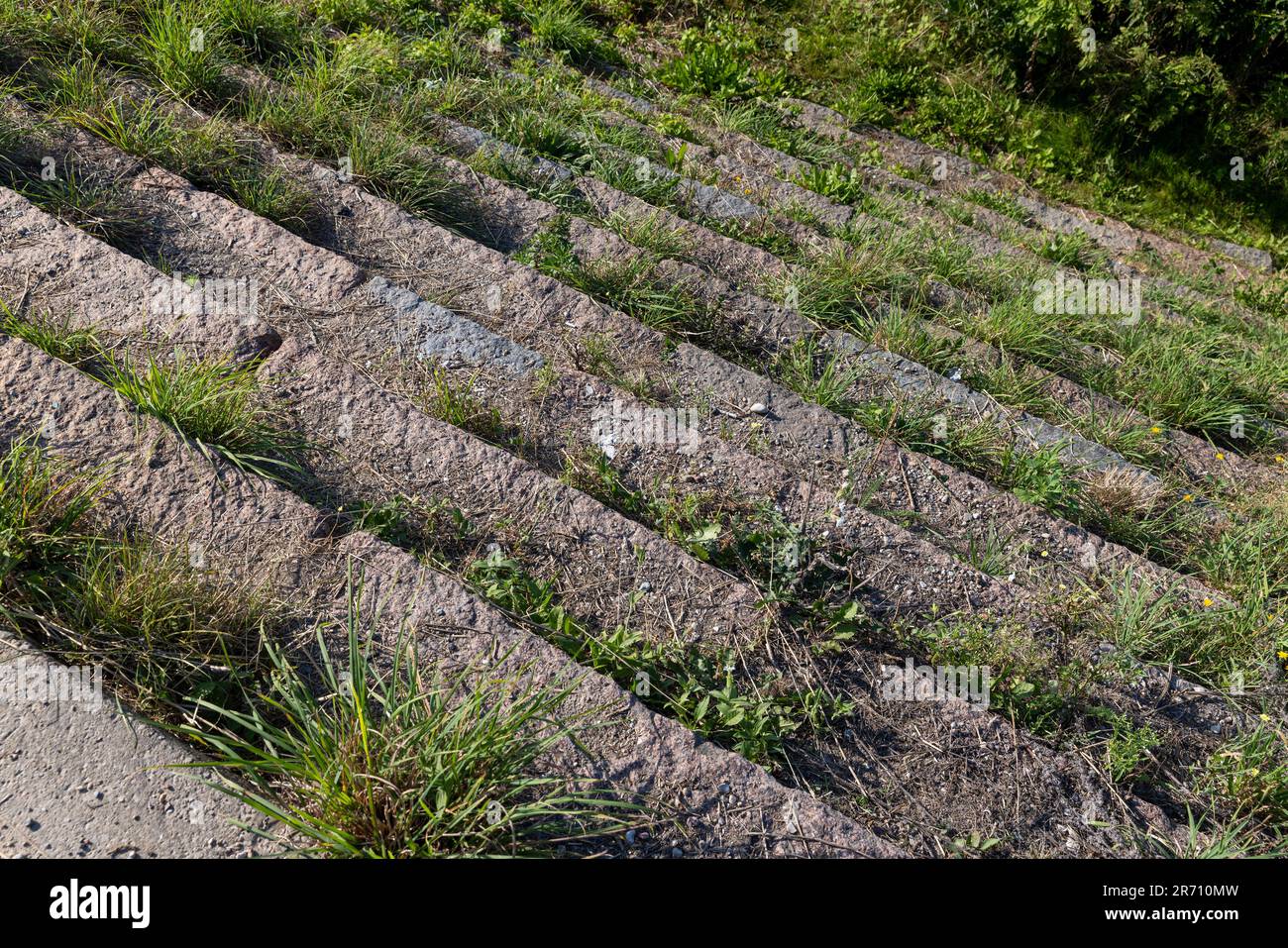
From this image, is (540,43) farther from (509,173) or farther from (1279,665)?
(1279,665)

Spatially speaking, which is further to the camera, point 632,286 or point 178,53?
point 178,53

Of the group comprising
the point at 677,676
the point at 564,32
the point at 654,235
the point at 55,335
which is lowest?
the point at 677,676

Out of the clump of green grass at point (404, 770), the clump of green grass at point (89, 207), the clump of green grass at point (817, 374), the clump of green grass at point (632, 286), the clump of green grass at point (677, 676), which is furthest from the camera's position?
the clump of green grass at point (632, 286)

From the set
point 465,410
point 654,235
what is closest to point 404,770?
point 465,410

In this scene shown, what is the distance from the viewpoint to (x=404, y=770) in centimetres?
185

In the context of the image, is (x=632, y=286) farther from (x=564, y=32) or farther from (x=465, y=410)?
(x=564, y=32)

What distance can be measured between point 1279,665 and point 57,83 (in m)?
4.87

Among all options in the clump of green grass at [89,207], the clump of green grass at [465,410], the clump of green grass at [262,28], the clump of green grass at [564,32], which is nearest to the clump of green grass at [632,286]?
the clump of green grass at [465,410]

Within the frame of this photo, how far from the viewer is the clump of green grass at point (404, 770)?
1.78 m

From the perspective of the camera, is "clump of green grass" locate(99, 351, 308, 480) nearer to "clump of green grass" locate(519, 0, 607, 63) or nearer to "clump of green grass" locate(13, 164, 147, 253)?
"clump of green grass" locate(13, 164, 147, 253)

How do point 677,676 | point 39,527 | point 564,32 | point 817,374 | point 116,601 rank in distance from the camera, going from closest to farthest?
point 116,601, point 39,527, point 677,676, point 817,374, point 564,32

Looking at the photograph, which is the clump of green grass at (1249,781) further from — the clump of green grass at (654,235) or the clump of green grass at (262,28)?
the clump of green grass at (262,28)

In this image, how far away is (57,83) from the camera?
3.52 metres

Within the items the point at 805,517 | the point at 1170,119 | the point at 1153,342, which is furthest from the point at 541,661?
the point at 1170,119
